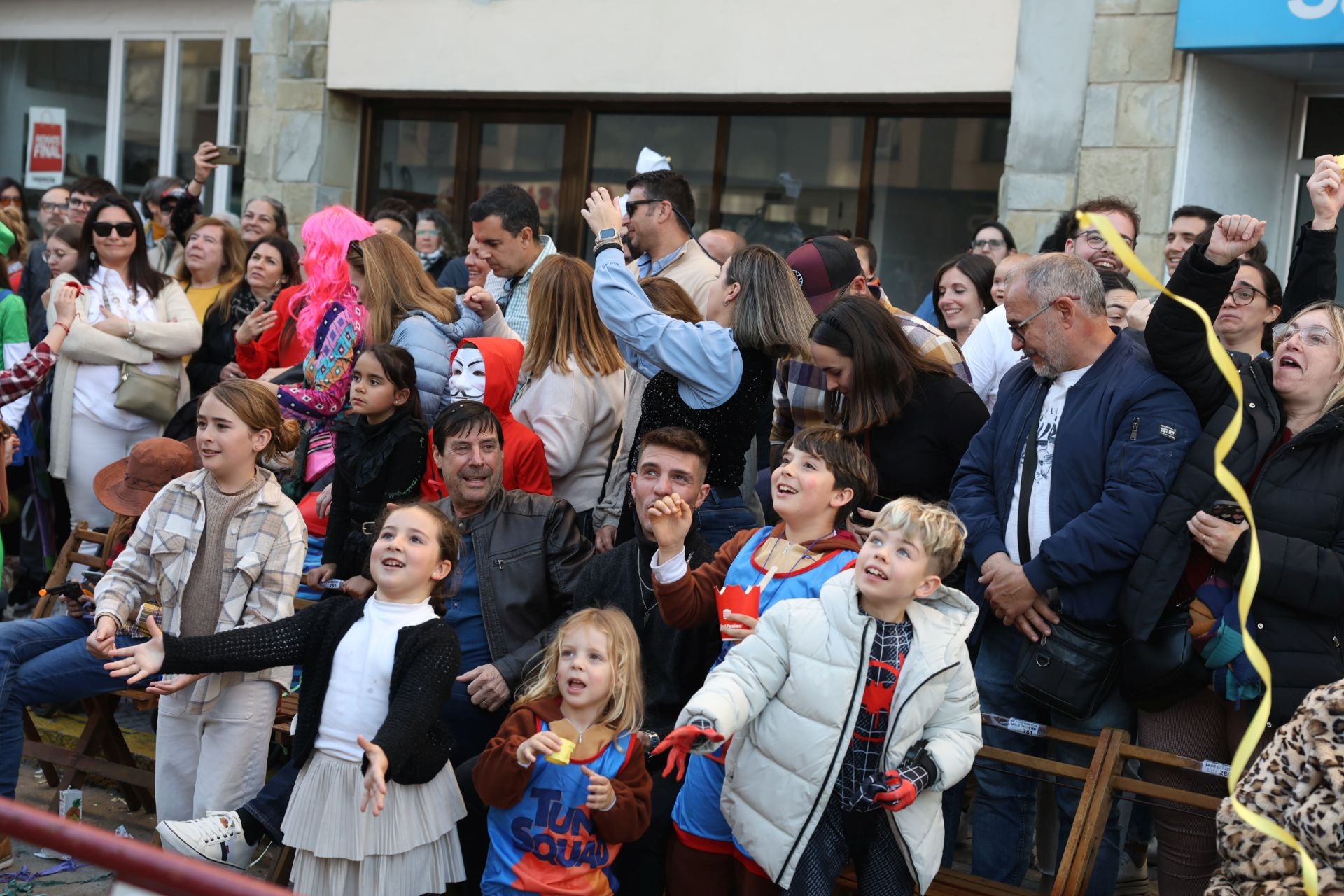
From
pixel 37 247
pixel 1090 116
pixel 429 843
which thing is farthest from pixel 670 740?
pixel 37 247

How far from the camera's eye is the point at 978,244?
23.4 feet

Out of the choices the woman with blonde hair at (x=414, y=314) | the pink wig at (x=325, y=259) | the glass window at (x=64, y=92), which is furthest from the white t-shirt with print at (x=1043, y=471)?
the glass window at (x=64, y=92)

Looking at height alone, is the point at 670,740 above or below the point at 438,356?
below

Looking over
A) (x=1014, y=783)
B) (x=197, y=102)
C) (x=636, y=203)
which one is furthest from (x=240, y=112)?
(x=1014, y=783)

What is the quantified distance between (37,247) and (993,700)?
675 centimetres

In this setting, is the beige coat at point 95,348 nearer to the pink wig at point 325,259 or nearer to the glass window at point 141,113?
the pink wig at point 325,259

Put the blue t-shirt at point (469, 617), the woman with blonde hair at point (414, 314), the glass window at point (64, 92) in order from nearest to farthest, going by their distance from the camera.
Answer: the blue t-shirt at point (469, 617) → the woman with blonde hair at point (414, 314) → the glass window at point (64, 92)

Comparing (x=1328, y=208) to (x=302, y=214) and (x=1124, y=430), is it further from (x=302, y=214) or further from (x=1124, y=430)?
(x=302, y=214)

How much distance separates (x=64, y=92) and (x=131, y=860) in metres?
12.7

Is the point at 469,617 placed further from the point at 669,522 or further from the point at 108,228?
the point at 108,228

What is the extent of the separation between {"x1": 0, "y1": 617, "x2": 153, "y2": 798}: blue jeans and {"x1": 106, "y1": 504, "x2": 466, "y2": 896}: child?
98cm

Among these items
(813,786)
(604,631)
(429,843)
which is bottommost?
(429,843)

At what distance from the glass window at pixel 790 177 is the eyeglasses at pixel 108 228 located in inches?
162

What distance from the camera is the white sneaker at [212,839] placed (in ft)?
14.0
